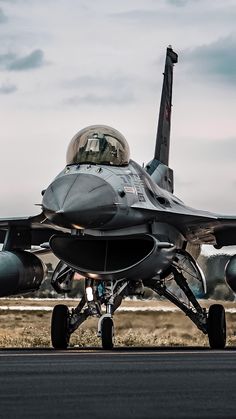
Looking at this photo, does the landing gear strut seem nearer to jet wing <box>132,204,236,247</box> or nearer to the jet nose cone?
jet wing <box>132,204,236,247</box>

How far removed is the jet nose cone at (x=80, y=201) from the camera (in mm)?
20109

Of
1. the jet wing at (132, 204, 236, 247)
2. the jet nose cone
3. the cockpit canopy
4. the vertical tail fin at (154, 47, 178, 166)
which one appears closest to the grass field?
the jet wing at (132, 204, 236, 247)

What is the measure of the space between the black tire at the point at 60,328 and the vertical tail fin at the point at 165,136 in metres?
4.65

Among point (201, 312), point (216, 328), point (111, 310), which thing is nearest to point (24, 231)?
point (201, 312)

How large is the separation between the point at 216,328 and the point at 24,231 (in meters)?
4.16

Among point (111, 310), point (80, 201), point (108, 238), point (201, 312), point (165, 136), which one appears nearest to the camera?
point (80, 201)

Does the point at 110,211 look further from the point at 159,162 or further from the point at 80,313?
the point at 159,162

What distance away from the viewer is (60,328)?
22.5 meters

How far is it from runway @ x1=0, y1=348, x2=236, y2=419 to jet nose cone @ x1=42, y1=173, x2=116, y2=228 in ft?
14.9

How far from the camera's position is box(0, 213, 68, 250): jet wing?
24.3m

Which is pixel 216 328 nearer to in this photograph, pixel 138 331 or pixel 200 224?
pixel 200 224

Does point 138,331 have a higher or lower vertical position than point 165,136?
lower

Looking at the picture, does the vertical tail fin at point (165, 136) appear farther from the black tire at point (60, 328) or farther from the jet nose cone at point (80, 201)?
the jet nose cone at point (80, 201)

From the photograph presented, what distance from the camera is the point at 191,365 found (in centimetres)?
1471
